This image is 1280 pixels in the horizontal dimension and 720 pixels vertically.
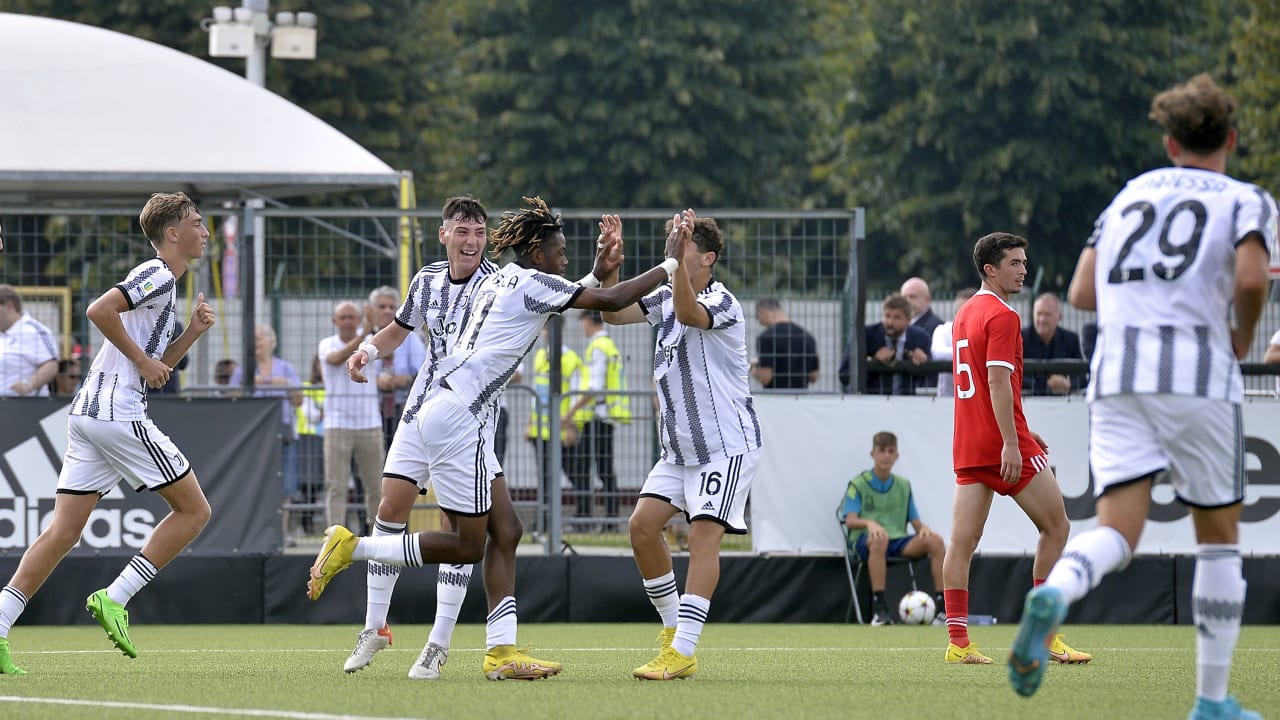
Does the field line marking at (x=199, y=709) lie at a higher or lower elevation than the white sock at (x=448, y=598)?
lower

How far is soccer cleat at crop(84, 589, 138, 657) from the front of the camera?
795cm

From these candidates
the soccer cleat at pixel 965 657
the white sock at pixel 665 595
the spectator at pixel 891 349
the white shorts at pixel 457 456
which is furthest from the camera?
the spectator at pixel 891 349

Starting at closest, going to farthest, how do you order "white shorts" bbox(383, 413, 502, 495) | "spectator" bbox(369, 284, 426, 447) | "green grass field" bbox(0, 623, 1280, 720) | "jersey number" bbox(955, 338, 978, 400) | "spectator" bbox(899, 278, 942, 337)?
"green grass field" bbox(0, 623, 1280, 720) < "white shorts" bbox(383, 413, 502, 495) < "jersey number" bbox(955, 338, 978, 400) < "spectator" bbox(369, 284, 426, 447) < "spectator" bbox(899, 278, 942, 337)

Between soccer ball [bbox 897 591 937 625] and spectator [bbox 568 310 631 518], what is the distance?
2125 millimetres

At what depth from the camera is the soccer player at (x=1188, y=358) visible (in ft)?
18.9

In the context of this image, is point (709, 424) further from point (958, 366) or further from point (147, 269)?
point (147, 269)

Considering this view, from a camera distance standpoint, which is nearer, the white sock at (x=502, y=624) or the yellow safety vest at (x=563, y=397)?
the white sock at (x=502, y=624)

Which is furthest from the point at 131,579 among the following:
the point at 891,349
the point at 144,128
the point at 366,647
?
the point at 144,128

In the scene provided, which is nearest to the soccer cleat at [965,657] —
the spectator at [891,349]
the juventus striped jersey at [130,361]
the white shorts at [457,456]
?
the white shorts at [457,456]

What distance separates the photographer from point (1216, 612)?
5.77m

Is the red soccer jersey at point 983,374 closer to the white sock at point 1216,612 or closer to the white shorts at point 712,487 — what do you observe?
the white shorts at point 712,487

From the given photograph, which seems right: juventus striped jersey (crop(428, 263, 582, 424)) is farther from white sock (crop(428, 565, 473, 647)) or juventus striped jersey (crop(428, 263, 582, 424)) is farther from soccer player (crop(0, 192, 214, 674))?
soccer player (crop(0, 192, 214, 674))

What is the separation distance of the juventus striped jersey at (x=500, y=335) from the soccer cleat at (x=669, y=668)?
130 cm

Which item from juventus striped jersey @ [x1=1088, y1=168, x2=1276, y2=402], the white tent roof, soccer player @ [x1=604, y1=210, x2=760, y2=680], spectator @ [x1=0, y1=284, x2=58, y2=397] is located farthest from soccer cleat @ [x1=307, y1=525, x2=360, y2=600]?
the white tent roof
